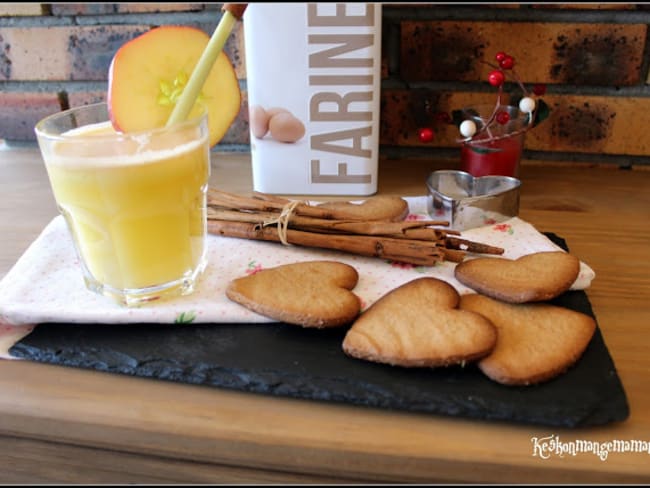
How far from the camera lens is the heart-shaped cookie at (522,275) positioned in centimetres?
55

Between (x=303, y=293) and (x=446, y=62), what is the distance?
58 cm

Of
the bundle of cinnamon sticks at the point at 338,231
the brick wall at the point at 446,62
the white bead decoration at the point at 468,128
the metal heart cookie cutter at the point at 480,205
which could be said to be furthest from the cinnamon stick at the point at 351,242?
the brick wall at the point at 446,62

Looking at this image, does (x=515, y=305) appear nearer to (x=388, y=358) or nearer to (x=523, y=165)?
(x=388, y=358)

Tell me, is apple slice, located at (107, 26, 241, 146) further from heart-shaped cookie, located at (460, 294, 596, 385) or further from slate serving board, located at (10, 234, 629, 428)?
heart-shaped cookie, located at (460, 294, 596, 385)

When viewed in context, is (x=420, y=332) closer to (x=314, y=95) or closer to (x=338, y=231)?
(x=338, y=231)

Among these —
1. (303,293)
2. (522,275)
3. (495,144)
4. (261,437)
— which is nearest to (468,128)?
(495,144)

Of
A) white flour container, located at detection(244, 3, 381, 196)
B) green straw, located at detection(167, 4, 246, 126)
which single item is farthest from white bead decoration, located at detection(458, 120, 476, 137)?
green straw, located at detection(167, 4, 246, 126)

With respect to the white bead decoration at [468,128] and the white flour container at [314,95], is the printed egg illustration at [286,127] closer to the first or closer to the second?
the white flour container at [314,95]

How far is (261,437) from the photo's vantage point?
436mm

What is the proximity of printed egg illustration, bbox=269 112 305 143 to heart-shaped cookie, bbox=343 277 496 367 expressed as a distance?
37 centimetres

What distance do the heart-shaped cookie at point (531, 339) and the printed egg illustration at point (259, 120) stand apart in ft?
1.40

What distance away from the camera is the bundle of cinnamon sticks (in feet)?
2.09

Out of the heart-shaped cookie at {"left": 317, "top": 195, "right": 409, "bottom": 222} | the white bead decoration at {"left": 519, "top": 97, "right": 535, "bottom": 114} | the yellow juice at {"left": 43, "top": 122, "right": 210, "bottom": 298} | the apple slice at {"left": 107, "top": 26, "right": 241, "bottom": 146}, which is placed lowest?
the heart-shaped cookie at {"left": 317, "top": 195, "right": 409, "bottom": 222}

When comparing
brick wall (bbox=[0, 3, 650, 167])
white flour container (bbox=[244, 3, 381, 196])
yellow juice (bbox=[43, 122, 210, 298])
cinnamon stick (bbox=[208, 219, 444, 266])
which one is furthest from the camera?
brick wall (bbox=[0, 3, 650, 167])
